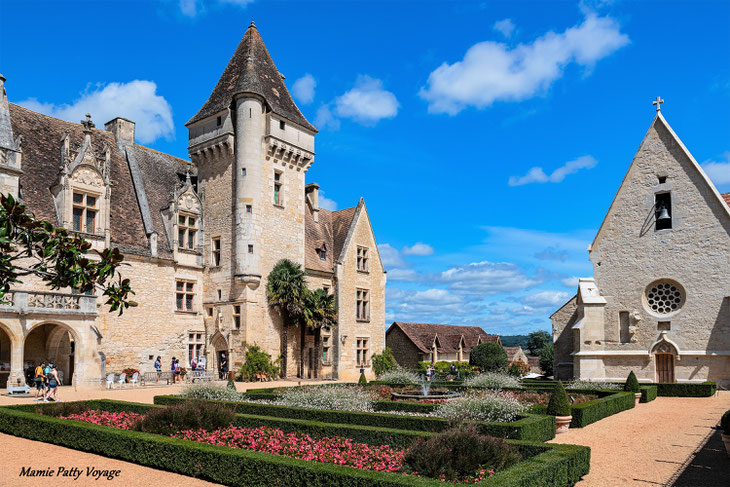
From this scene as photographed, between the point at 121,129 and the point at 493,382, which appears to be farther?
the point at 121,129

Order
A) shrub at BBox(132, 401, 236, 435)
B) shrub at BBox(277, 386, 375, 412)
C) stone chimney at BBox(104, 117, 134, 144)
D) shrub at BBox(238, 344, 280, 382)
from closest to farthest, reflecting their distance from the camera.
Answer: shrub at BBox(132, 401, 236, 435)
shrub at BBox(277, 386, 375, 412)
shrub at BBox(238, 344, 280, 382)
stone chimney at BBox(104, 117, 134, 144)

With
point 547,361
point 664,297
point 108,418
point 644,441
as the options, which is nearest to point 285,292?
point 108,418

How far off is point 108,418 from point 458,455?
30.0ft

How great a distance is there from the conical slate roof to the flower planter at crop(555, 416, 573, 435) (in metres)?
24.2

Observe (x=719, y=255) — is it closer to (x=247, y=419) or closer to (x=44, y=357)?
(x=247, y=419)

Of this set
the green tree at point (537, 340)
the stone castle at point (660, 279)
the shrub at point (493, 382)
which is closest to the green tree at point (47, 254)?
the shrub at point (493, 382)

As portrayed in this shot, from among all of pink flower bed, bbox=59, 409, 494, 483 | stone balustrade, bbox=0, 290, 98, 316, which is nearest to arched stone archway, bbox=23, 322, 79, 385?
stone balustrade, bbox=0, 290, 98, 316

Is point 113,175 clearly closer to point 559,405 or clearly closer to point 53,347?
point 53,347

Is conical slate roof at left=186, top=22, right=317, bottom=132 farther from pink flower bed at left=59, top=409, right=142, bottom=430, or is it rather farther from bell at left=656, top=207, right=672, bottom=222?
pink flower bed at left=59, top=409, right=142, bottom=430

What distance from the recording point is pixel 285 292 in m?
31.0

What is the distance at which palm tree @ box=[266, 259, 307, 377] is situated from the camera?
30.9 m

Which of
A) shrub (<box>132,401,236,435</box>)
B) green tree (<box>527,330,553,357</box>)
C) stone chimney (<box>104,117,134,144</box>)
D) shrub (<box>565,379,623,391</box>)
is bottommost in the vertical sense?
green tree (<box>527,330,553,357</box>)

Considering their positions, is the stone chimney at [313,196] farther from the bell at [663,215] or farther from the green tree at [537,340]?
the green tree at [537,340]

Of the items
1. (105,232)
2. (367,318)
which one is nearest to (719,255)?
(367,318)
